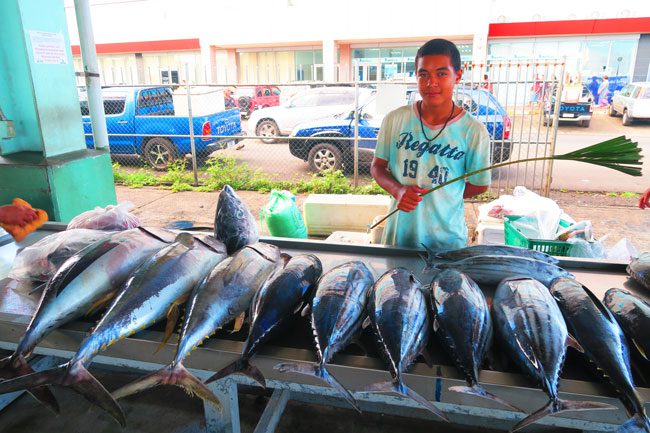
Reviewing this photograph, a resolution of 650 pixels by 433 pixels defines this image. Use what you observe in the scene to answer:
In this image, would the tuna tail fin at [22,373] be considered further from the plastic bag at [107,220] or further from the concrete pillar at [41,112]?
the concrete pillar at [41,112]

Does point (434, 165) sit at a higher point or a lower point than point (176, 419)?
higher

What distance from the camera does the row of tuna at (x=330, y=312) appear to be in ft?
4.26

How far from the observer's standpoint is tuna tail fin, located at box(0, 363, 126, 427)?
4.21 ft

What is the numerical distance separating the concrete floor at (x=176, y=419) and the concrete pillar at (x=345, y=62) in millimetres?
22652

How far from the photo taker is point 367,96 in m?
9.95

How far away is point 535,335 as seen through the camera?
1.35 m

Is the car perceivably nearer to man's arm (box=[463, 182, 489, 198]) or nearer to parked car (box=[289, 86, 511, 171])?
parked car (box=[289, 86, 511, 171])

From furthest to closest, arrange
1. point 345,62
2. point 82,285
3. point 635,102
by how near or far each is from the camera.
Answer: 1. point 345,62
2. point 635,102
3. point 82,285

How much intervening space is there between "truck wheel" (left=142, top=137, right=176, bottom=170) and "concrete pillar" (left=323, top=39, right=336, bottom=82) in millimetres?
15725

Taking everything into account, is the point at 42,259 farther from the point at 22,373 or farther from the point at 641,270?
the point at 641,270

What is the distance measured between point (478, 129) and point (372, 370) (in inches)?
61.1

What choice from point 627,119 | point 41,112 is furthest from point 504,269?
point 627,119

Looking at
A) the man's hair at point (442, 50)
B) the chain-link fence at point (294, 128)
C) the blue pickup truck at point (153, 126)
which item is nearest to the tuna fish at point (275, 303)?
the man's hair at point (442, 50)

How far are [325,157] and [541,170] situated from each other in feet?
15.4
